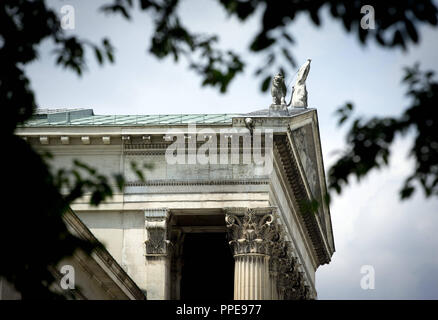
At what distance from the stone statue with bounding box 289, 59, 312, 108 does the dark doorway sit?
289 inches

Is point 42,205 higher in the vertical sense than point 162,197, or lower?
lower

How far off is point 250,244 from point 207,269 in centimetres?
1363

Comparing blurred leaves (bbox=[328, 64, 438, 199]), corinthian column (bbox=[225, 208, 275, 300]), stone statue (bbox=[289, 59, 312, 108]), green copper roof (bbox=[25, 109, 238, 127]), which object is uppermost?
stone statue (bbox=[289, 59, 312, 108])

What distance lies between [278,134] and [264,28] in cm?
2743

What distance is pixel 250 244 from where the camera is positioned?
3903 centimetres

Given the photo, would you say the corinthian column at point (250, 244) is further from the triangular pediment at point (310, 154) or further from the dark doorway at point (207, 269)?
the dark doorway at point (207, 269)

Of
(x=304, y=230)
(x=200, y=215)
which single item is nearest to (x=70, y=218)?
(x=200, y=215)

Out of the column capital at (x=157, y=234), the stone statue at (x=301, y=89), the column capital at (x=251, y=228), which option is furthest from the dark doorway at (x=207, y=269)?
the column capital at (x=251, y=228)

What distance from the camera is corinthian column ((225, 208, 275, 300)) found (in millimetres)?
38844

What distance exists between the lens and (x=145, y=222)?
3966cm

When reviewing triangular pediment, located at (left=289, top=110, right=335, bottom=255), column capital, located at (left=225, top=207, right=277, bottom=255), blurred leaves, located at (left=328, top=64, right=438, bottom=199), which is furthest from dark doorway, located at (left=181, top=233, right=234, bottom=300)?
blurred leaves, located at (left=328, top=64, right=438, bottom=199)

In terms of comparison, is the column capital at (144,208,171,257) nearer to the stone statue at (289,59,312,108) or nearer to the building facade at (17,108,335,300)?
the building facade at (17,108,335,300)

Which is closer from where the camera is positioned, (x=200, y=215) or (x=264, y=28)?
(x=264, y=28)
